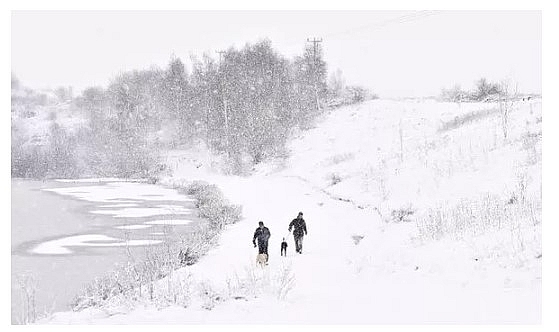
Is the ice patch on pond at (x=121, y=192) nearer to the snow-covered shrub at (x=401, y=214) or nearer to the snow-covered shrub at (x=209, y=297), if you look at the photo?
the snow-covered shrub at (x=401, y=214)

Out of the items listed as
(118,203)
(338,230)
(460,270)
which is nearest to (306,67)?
(118,203)

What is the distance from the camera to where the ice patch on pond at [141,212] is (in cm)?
2856

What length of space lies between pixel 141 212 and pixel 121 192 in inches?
475

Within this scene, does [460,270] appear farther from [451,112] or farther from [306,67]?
[306,67]

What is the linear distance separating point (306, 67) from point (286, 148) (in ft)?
55.6

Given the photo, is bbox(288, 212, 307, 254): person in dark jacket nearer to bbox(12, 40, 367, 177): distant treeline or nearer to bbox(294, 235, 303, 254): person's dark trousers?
bbox(294, 235, 303, 254): person's dark trousers

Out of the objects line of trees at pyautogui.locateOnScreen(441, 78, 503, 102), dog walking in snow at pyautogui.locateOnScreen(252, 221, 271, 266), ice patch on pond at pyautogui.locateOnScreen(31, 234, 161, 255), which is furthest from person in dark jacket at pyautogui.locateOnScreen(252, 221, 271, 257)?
line of trees at pyautogui.locateOnScreen(441, 78, 503, 102)

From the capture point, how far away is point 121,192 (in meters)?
40.7

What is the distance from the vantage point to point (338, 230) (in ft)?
70.7

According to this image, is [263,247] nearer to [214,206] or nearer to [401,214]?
[401,214]

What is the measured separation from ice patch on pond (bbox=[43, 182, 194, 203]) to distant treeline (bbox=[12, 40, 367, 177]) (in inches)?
290

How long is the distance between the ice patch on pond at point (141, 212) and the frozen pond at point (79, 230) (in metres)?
0.05

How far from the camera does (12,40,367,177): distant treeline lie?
5254cm

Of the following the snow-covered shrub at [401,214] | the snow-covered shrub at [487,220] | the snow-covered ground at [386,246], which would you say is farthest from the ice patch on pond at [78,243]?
the snow-covered shrub at [487,220]
